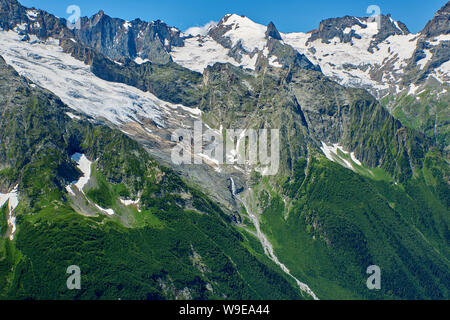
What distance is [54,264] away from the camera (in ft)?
638
